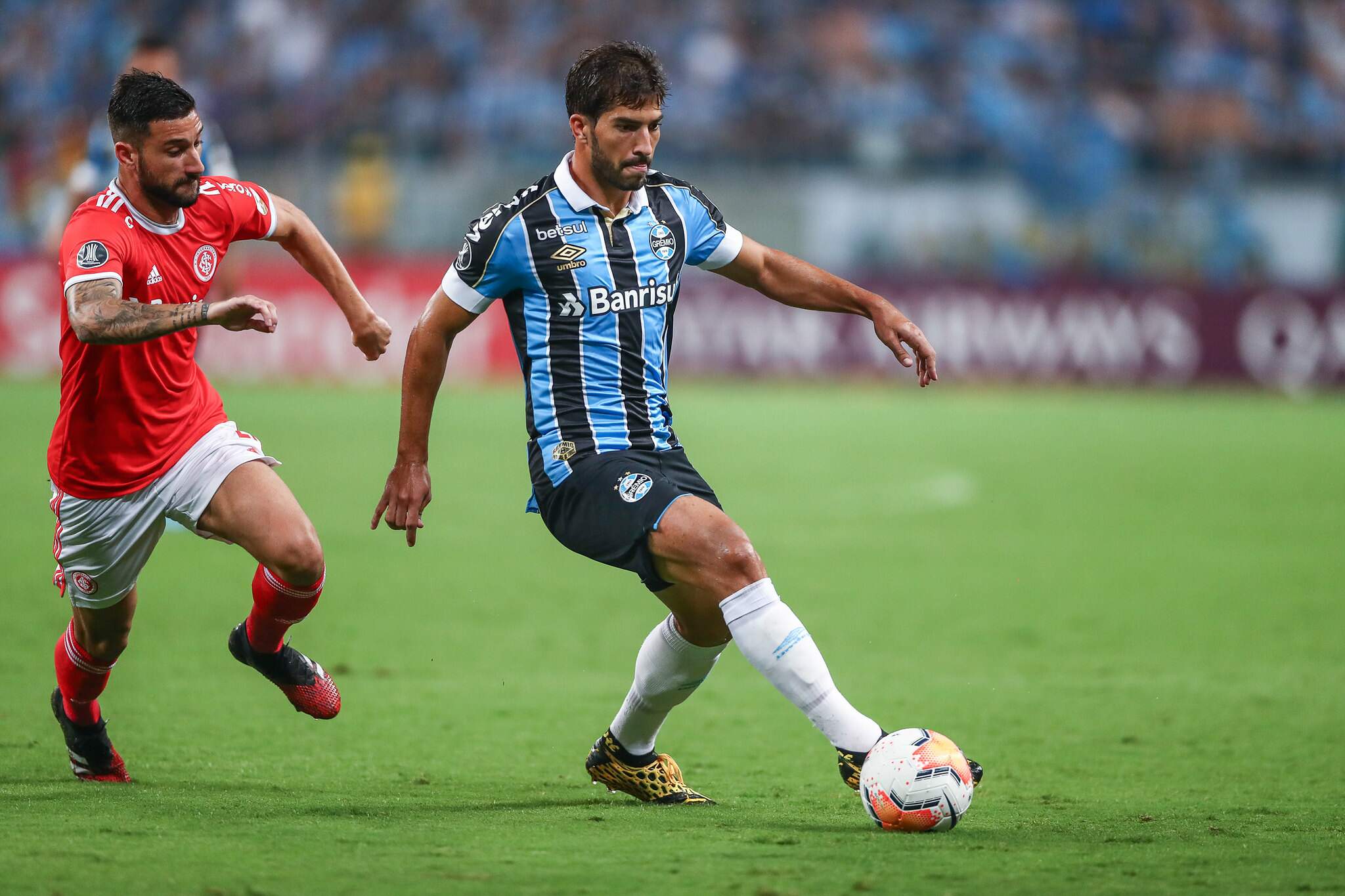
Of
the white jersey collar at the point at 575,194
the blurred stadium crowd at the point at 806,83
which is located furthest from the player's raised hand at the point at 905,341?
the blurred stadium crowd at the point at 806,83

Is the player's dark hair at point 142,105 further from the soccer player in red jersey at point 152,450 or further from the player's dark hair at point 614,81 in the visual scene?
the player's dark hair at point 614,81

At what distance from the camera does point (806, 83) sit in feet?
85.5

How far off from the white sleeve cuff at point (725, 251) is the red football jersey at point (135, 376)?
158 centimetres

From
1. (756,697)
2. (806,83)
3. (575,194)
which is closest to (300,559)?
(575,194)

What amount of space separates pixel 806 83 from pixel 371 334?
70.7 ft

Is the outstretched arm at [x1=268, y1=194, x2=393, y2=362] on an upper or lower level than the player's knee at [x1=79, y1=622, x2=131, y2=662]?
upper

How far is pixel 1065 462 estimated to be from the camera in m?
15.7

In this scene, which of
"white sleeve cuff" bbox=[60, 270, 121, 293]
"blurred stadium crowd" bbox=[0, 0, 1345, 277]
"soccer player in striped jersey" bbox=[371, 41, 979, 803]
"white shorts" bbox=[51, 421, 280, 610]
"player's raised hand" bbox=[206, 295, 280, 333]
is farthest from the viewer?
"blurred stadium crowd" bbox=[0, 0, 1345, 277]

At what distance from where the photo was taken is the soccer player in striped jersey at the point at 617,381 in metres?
4.71

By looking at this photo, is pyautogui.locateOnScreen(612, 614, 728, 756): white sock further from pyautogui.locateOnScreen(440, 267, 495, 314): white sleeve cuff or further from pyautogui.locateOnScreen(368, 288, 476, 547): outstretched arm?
pyautogui.locateOnScreen(440, 267, 495, 314): white sleeve cuff

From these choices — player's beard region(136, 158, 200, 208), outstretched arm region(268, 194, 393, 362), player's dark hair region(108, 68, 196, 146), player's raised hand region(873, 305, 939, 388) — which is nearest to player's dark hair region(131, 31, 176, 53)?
outstretched arm region(268, 194, 393, 362)

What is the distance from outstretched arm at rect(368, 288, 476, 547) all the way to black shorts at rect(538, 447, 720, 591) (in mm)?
394

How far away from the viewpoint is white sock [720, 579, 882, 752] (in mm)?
4590

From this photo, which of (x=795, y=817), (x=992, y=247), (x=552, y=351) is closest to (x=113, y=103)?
(x=552, y=351)
